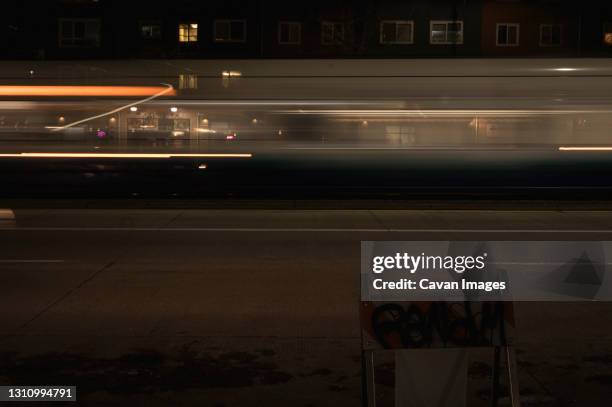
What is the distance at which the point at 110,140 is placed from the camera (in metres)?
16.2

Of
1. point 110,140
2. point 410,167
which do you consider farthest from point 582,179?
point 110,140

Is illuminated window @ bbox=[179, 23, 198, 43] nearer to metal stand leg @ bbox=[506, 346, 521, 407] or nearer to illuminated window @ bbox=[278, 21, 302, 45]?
illuminated window @ bbox=[278, 21, 302, 45]

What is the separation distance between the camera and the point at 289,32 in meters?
41.1

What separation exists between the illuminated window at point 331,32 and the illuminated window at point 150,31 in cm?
846

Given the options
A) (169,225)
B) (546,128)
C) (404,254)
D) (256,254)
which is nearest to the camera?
(404,254)

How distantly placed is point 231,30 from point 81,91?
85.8ft

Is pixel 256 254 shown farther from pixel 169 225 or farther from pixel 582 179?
pixel 582 179

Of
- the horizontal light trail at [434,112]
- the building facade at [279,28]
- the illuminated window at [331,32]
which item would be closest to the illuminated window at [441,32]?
the building facade at [279,28]

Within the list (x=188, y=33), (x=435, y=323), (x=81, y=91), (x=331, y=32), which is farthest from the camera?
(x=188, y=33)

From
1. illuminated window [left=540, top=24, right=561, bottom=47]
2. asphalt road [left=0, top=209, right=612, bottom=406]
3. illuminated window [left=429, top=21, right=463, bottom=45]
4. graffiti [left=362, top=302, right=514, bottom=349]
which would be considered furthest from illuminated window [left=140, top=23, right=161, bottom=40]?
graffiti [left=362, top=302, right=514, bottom=349]

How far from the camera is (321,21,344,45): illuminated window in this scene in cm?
4009

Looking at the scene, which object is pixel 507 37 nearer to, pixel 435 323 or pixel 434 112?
pixel 434 112

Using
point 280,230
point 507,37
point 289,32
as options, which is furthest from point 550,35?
point 280,230

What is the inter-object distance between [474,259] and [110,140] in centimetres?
1316
